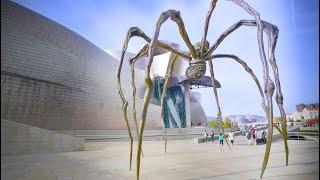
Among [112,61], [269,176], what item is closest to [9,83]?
[269,176]

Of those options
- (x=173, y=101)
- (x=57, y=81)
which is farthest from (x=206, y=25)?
(x=173, y=101)

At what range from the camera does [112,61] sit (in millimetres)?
24703

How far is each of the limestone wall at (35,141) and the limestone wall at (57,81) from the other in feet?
7.50

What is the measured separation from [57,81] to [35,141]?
400 inches

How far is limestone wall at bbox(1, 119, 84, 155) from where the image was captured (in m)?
6.77

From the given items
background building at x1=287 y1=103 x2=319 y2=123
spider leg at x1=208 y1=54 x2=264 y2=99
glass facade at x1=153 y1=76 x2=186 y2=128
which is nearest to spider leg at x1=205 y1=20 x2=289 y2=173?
background building at x1=287 y1=103 x2=319 y2=123

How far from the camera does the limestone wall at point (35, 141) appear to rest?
6.77m

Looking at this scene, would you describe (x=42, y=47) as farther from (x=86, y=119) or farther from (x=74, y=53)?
A: (x=86, y=119)

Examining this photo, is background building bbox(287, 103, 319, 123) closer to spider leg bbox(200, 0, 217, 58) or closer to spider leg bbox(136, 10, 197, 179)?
spider leg bbox(136, 10, 197, 179)

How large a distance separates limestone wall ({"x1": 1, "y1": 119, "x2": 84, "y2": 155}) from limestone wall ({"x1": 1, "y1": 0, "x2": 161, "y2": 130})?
2285 mm

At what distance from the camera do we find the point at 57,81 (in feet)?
57.5

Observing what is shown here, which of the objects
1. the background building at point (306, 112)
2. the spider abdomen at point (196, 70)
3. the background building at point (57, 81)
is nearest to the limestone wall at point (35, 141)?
the background building at point (57, 81)

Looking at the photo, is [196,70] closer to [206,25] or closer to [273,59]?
[206,25]

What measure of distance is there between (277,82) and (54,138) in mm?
7629
